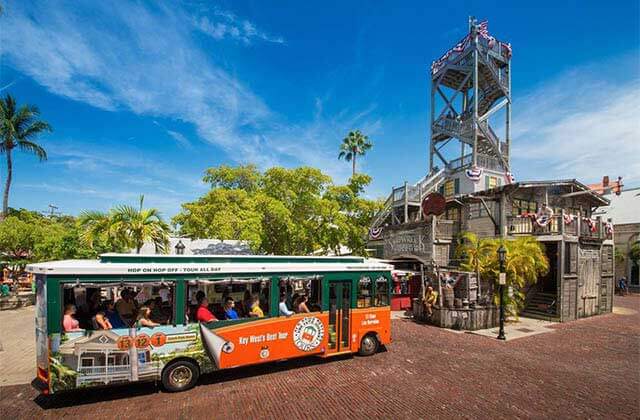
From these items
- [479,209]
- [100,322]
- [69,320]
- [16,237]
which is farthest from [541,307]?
[16,237]

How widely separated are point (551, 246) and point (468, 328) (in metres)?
9.21

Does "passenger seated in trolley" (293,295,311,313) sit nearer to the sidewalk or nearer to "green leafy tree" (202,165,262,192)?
the sidewalk

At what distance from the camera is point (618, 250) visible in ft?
110

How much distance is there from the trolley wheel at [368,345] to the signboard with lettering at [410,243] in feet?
36.1

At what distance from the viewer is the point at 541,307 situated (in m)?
18.6

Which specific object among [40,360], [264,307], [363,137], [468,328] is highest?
[363,137]

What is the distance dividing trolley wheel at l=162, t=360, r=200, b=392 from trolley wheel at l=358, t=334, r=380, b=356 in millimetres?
5098

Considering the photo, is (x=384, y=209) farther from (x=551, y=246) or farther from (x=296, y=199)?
(x=551, y=246)

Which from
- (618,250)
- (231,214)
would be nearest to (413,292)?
(231,214)

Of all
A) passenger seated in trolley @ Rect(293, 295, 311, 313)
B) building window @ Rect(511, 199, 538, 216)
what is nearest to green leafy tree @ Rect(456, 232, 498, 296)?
building window @ Rect(511, 199, 538, 216)

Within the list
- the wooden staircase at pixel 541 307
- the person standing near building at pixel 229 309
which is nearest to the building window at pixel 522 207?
the wooden staircase at pixel 541 307

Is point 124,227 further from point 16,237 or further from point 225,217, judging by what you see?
point 16,237

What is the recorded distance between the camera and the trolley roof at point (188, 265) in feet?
23.3

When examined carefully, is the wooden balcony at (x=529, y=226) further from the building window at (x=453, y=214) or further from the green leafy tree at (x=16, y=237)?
the green leafy tree at (x=16, y=237)
